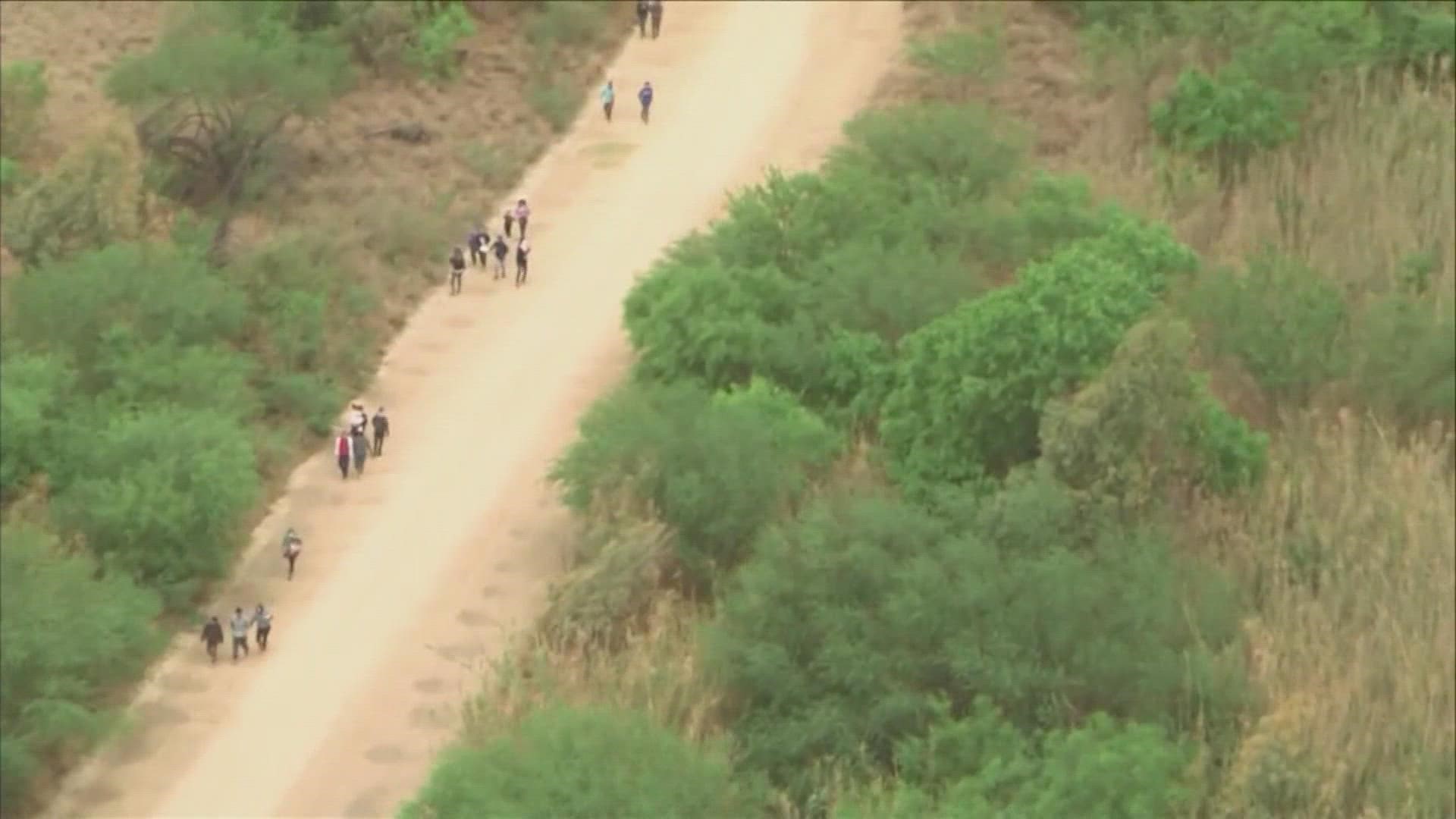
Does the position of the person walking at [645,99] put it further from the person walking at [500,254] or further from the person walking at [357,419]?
the person walking at [357,419]

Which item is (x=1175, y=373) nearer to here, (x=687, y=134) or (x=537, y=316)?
(x=537, y=316)

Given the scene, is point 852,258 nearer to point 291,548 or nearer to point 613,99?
point 291,548

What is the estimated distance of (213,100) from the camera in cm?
4097

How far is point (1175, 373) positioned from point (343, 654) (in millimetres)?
12261

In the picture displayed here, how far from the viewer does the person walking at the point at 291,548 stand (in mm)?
32281

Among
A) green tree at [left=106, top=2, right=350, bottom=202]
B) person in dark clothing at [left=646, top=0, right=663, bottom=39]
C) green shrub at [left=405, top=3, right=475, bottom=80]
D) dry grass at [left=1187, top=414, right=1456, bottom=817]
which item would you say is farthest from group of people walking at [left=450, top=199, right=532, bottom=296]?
dry grass at [left=1187, top=414, right=1456, bottom=817]

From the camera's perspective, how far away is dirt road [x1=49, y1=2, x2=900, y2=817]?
1145 inches

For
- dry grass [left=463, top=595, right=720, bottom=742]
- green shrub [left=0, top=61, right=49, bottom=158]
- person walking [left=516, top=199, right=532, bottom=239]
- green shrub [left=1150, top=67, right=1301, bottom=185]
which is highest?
green shrub [left=1150, top=67, right=1301, bottom=185]

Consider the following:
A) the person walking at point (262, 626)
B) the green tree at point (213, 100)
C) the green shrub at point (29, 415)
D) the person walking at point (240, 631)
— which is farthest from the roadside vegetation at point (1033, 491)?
the green tree at point (213, 100)

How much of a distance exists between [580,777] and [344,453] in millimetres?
11084

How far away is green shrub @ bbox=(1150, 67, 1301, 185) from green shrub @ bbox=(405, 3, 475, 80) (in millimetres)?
14488

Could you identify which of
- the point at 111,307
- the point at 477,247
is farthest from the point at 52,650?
the point at 477,247

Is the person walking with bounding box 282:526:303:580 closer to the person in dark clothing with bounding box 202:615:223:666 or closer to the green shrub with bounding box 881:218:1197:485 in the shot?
the person in dark clothing with bounding box 202:615:223:666

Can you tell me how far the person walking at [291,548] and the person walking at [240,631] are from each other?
155 cm
